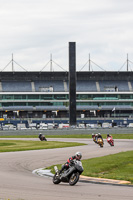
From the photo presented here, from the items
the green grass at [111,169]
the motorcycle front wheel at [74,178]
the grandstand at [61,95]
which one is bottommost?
the green grass at [111,169]

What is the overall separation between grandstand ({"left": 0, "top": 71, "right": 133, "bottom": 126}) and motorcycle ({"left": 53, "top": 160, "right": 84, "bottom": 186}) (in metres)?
112

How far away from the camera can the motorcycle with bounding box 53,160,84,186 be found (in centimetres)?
1850

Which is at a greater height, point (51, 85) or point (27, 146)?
point (51, 85)

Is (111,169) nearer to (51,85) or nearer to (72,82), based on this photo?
(72,82)

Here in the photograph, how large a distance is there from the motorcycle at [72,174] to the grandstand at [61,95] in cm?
11225

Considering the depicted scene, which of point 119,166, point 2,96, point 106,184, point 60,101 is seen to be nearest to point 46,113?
point 60,101

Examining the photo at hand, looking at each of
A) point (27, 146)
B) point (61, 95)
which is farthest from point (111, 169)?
point (61, 95)

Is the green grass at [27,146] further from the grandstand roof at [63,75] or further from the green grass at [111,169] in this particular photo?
the grandstand roof at [63,75]

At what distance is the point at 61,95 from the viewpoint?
13675 centimetres

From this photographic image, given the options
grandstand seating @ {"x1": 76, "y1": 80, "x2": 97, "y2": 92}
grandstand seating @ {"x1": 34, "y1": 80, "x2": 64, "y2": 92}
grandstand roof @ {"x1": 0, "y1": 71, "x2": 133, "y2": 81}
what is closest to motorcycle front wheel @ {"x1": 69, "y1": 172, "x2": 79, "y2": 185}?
grandstand seating @ {"x1": 34, "y1": 80, "x2": 64, "y2": 92}

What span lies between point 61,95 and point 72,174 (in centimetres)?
11810

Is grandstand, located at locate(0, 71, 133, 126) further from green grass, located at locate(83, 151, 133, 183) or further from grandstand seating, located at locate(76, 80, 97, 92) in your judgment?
green grass, located at locate(83, 151, 133, 183)

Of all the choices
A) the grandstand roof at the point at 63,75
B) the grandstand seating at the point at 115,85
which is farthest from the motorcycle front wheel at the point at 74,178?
the grandstand seating at the point at 115,85

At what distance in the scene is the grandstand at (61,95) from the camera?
135 meters
